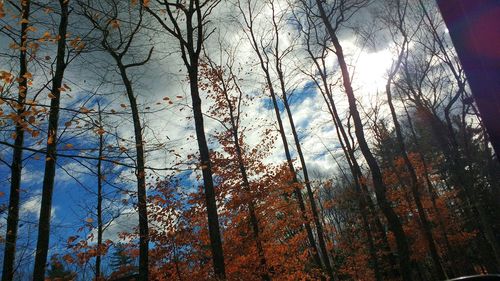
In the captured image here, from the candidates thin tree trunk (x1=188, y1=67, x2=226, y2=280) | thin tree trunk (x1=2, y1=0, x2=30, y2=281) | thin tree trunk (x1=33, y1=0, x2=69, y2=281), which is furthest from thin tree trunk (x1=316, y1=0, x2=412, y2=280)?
thin tree trunk (x1=2, y1=0, x2=30, y2=281)

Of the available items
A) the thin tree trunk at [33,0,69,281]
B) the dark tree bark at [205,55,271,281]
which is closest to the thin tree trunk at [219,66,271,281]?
the dark tree bark at [205,55,271,281]

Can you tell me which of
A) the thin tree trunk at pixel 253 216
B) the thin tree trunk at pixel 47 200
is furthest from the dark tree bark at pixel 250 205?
the thin tree trunk at pixel 47 200

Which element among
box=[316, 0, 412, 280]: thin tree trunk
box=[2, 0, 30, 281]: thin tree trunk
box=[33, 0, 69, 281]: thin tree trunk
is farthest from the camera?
box=[316, 0, 412, 280]: thin tree trunk

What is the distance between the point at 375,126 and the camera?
21312 millimetres

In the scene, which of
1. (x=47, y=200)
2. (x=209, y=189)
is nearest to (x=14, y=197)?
(x=47, y=200)

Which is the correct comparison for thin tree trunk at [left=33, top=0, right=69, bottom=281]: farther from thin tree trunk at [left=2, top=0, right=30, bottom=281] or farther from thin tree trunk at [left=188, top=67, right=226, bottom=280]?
thin tree trunk at [left=188, top=67, right=226, bottom=280]

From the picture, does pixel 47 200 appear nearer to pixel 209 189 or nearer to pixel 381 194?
pixel 209 189

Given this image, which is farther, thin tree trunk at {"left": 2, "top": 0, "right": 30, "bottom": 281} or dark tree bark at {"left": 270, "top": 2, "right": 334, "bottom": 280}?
dark tree bark at {"left": 270, "top": 2, "right": 334, "bottom": 280}

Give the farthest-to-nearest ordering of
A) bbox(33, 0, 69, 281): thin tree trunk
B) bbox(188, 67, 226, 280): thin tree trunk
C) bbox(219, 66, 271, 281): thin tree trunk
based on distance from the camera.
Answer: bbox(219, 66, 271, 281): thin tree trunk
bbox(188, 67, 226, 280): thin tree trunk
bbox(33, 0, 69, 281): thin tree trunk

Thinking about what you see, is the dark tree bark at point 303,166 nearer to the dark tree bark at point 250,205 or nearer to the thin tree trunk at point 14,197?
the dark tree bark at point 250,205

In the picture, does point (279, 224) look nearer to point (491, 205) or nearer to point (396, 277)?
point (396, 277)

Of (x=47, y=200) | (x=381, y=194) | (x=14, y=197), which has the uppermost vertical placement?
(x=14, y=197)

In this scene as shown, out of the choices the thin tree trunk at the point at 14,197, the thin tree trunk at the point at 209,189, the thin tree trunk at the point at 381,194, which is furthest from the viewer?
the thin tree trunk at the point at 381,194

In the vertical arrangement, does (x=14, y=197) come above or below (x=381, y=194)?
above
